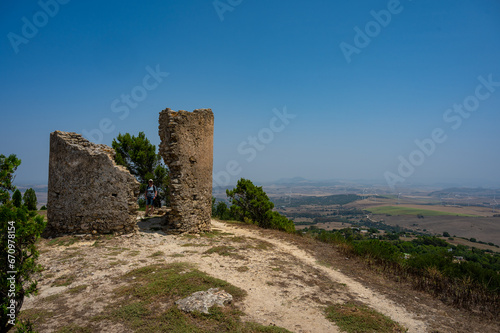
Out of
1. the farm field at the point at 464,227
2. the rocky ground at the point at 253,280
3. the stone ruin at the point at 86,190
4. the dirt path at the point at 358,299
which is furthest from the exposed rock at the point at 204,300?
the farm field at the point at 464,227

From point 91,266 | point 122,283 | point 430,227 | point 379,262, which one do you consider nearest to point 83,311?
point 122,283

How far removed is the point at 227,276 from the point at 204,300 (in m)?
1.84

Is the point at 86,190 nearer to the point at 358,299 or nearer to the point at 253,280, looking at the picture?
the point at 253,280

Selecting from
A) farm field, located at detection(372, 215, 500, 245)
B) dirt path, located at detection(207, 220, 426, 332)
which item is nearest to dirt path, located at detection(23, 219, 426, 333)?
dirt path, located at detection(207, 220, 426, 332)

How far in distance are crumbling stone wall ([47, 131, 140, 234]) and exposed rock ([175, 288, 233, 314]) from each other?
5.84 m

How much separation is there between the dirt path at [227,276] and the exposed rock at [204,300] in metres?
0.40

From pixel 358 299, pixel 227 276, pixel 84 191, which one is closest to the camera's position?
pixel 358 299

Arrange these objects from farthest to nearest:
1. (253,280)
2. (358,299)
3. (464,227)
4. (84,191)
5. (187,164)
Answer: (464,227)
(187,164)
(84,191)
(253,280)
(358,299)

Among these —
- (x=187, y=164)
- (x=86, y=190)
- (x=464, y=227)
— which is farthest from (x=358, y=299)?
(x=464, y=227)

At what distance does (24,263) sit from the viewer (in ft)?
12.1

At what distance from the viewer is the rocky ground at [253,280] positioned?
5.25 meters

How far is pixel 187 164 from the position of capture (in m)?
11.5

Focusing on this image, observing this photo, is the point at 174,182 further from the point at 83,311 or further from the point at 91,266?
the point at 83,311

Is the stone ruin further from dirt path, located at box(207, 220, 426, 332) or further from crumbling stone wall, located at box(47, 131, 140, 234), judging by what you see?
dirt path, located at box(207, 220, 426, 332)
